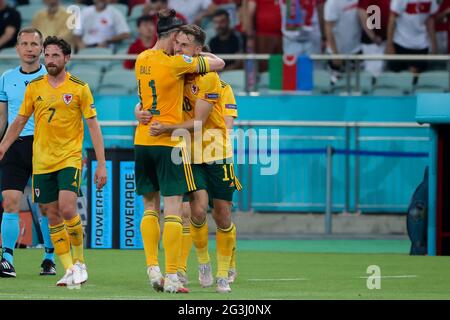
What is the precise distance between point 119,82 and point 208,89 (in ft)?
33.9

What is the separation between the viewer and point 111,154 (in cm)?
1705

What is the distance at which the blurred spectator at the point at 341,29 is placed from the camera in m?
20.7

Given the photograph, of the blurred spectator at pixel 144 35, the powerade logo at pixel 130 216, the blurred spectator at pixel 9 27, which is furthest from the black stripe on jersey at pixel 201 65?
the blurred spectator at pixel 9 27

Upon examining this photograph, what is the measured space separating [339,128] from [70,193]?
29.7ft

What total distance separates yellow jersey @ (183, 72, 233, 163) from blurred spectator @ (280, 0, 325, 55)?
30.5 ft

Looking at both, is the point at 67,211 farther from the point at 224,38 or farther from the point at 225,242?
the point at 224,38

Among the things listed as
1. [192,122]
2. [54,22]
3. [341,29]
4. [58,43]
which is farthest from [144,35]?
[192,122]

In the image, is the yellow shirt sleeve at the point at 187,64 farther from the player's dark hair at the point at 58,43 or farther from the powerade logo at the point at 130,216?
the powerade logo at the point at 130,216

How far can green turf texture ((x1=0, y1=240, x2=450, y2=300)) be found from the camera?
1058cm

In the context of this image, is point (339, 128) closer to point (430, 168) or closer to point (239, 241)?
point (239, 241)

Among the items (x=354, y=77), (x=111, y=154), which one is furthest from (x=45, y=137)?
(x=354, y=77)

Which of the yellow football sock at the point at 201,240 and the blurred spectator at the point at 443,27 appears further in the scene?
the blurred spectator at the point at 443,27

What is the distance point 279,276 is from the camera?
12875 mm

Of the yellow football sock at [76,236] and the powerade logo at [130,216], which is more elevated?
the yellow football sock at [76,236]
